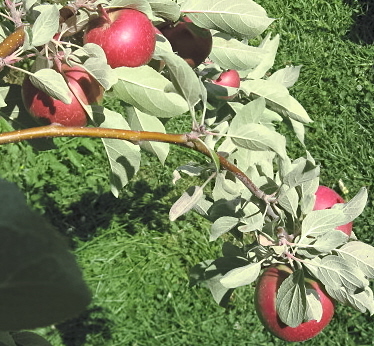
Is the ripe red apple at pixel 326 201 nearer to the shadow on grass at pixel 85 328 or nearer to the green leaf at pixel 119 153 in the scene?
the green leaf at pixel 119 153

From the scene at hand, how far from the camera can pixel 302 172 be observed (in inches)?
46.8

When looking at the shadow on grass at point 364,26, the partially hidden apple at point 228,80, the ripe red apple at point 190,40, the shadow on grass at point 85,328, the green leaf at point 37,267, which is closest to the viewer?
the green leaf at point 37,267

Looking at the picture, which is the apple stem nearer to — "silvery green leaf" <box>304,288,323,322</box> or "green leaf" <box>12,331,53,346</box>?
"green leaf" <box>12,331,53,346</box>

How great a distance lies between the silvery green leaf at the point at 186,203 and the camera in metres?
1.15

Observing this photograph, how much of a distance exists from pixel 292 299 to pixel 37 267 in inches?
42.1

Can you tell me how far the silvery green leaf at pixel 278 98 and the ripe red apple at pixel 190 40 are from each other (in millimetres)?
267

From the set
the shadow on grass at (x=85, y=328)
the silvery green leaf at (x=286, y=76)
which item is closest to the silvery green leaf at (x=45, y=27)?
the silvery green leaf at (x=286, y=76)

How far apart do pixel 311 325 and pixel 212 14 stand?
83 cm

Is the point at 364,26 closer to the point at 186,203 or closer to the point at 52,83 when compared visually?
the point at 186,203

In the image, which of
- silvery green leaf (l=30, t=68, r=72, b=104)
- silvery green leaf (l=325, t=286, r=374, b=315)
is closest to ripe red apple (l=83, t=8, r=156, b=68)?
silvery green leaf (l=30, t=68, r=72, b=104)

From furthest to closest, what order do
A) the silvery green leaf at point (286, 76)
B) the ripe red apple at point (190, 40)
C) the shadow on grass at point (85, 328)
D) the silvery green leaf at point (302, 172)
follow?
the shadow on grass at point (85, 328), the silvery green leaf at point (286, 76), the ripe red apple at point (190, 40), the silvery green leaf at point (302, 172)

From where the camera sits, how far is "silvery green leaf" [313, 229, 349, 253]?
1.23 m

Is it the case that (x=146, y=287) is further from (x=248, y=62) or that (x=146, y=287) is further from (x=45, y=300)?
(x=45, y=300)

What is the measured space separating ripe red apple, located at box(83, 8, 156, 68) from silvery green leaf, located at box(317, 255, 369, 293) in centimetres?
61
